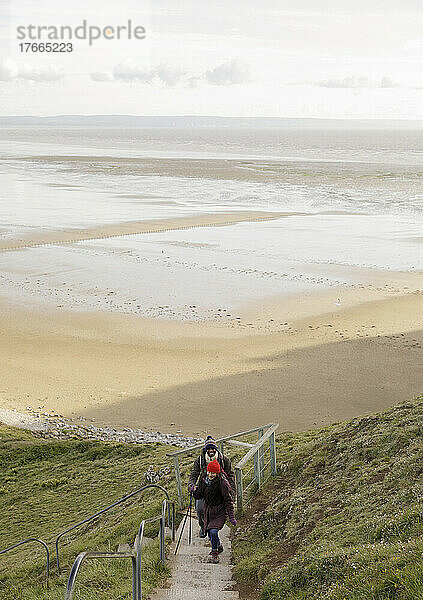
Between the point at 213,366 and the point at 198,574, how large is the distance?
15.9 m

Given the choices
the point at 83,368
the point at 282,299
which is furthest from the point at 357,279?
the point at 83,368

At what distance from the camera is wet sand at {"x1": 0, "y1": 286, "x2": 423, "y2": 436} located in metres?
20.9

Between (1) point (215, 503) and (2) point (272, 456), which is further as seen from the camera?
(2) point (272, 456)

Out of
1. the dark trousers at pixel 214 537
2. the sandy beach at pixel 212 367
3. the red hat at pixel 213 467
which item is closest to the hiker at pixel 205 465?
the dark trousers at pixel 214 537

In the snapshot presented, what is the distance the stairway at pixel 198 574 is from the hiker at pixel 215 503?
218 millimetres

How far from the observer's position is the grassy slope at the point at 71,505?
911cm

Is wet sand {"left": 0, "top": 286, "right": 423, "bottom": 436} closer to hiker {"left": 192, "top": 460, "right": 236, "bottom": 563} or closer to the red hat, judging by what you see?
hiker {"left": 192, "top": 460, "right": 236, "bottom": 563}

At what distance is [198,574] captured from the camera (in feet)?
27.4

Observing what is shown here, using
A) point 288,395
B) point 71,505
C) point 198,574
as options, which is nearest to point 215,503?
point 198,574

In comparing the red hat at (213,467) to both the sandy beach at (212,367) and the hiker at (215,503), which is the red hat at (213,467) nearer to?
the hiker at (215,503)

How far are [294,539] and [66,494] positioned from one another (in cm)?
811

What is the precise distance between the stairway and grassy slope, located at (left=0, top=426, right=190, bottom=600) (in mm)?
255

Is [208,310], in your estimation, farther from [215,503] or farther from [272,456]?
[215,503]

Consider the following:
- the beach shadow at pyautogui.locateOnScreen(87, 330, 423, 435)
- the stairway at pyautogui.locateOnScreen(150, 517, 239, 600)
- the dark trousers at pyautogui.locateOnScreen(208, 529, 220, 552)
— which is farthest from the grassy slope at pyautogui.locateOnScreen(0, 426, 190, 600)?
the beach shadow at pyautogui.locateOnScreen(87, 330, 423, 435)
